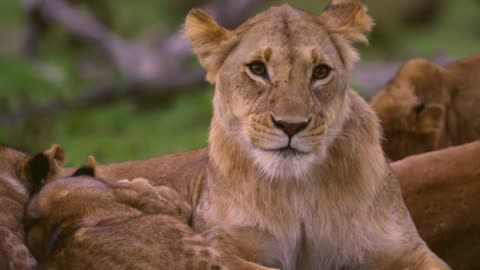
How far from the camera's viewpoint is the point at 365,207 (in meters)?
5.62

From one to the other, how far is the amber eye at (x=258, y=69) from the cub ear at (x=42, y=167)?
1059 mm

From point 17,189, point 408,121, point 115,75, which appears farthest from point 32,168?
point 115,75

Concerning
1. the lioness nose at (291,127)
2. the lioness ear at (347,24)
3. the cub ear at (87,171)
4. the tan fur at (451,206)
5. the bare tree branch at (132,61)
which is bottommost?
the bare tree branch at (132,61)

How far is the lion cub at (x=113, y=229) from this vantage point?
5.04 meters

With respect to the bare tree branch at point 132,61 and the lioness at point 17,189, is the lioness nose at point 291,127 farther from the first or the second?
the bare tree branch at point 132,61

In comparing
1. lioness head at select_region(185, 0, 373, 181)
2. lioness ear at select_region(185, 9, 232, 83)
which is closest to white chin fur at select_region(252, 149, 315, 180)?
lioness head at select_region(185, 0, 373, 181)

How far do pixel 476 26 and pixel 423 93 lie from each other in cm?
967

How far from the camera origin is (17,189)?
19.0 feet

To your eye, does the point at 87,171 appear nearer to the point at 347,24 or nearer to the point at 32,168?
the point at 32,168

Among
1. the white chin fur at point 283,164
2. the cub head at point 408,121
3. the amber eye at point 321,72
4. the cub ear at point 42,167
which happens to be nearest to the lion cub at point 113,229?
the cub ear at point 42,167

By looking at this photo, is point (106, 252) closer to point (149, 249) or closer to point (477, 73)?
point (149, 249)

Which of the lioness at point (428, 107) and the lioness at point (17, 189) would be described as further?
the lioness at point (428, 107)

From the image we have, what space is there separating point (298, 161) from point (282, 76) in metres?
0.33

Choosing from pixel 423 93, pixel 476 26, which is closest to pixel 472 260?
pixel 423 93
